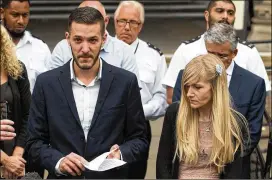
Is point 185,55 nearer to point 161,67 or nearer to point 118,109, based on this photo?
point 161,67

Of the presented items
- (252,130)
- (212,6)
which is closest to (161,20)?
(212,6)

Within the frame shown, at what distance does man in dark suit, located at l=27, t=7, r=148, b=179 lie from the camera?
4855 millimetres

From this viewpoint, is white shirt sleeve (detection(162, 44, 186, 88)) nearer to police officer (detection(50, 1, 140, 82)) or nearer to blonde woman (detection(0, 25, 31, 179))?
police officer (detection(50, 1, 140, 82))

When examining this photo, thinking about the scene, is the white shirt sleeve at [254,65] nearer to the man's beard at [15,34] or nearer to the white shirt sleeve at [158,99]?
the white shirt sleeve at [158,99]

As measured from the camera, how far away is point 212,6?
6.71 m

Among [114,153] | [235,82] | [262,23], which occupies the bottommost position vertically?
[114,153]

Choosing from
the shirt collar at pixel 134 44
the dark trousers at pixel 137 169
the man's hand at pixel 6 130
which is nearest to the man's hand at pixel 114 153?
the man's hand at pixel 6 130

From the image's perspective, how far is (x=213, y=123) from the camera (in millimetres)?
4707

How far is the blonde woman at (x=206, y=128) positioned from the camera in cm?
469

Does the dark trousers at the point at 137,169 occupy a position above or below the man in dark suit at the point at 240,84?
below

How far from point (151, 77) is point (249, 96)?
1.27 metres

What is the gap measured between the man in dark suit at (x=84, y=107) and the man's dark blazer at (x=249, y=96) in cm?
66

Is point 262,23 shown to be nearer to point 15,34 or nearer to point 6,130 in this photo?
point 15,34

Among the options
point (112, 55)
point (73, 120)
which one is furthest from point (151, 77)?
point (73, 120)
